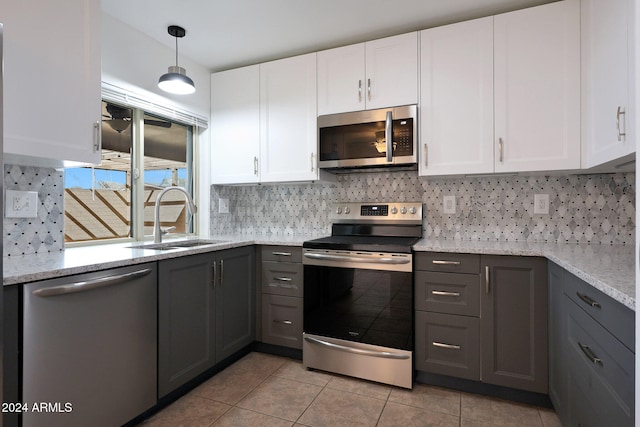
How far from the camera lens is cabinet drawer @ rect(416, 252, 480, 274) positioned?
2.02m

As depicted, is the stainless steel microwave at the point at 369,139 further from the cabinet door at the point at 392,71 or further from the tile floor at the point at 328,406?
the tile floor at the point at 328,406

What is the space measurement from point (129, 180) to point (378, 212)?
1897mm

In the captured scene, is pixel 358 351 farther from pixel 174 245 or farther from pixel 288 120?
pixel 288 120

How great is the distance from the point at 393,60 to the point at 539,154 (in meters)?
1.13

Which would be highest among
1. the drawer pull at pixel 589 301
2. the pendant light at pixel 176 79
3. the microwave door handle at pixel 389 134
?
the pendant light at pixel 176 79

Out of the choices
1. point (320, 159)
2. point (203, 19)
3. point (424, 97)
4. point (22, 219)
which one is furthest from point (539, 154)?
point (22, 219)

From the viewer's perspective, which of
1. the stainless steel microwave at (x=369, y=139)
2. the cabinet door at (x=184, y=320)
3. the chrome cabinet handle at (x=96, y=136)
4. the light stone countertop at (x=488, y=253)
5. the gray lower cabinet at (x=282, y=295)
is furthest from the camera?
the gray lower cabinet at (x=282, y=295)

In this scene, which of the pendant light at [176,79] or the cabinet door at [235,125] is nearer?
the pendant light at [176,79]

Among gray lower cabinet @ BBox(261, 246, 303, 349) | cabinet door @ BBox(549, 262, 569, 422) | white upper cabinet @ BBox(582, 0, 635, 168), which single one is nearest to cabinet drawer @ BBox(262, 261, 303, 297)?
gray lower cabinet @ BBox(261, 246, 303, 349)

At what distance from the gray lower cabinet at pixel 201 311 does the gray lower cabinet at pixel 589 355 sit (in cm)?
191

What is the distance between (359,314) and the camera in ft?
7.36

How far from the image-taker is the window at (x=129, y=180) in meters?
2.24

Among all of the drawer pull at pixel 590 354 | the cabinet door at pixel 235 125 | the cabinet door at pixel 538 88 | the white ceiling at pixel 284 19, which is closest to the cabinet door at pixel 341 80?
the white ceiling at pixel 284 19

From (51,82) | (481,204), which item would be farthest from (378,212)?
(51,82)
